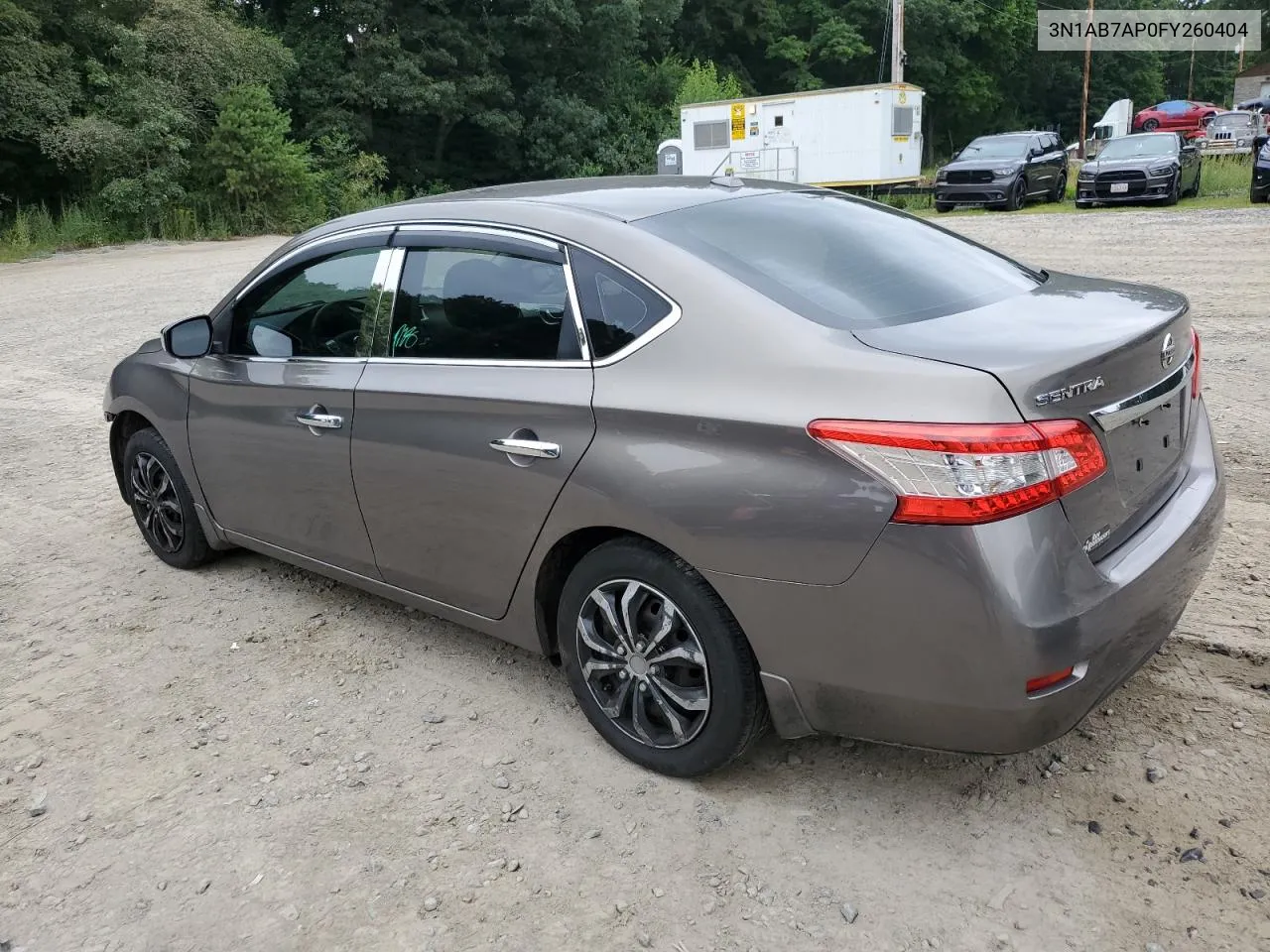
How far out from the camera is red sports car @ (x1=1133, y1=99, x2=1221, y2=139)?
160 feet

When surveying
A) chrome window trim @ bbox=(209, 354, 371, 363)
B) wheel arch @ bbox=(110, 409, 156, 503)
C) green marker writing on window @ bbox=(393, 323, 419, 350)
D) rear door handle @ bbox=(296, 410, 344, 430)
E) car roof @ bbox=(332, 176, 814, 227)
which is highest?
car roof @ bbox=(332, 176, 814, 227)

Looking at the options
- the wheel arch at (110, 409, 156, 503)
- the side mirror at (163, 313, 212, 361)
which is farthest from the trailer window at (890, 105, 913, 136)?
the side mirror at (163, 313, 212, 361)

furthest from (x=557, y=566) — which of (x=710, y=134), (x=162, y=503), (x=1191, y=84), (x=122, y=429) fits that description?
(x=1191, y=84)

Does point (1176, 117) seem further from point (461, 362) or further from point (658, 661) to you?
point (658, 661)

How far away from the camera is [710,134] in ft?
103

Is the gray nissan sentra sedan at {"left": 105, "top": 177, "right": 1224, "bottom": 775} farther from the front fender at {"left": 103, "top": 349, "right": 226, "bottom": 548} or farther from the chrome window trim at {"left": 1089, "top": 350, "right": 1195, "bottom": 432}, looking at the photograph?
the front fender at {"left": 103, "top": 349, "right": 226, "bottom": 548}

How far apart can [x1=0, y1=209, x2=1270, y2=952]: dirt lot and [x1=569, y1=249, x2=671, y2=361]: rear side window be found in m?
1.26

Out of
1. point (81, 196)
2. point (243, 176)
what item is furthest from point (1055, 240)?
point (81, 196)

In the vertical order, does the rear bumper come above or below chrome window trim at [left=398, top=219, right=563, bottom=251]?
below

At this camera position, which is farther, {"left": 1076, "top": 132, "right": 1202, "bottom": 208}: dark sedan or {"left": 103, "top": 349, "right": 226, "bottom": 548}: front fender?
{"left": 1076, "top": 132, "right": 1202, "bottom": 208}: dark sedan

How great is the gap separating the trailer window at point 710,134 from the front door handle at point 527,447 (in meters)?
29.9

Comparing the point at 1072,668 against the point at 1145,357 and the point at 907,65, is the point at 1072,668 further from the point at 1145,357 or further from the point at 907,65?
the point at 907,65

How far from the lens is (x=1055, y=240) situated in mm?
16156

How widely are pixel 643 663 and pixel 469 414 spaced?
92cm
